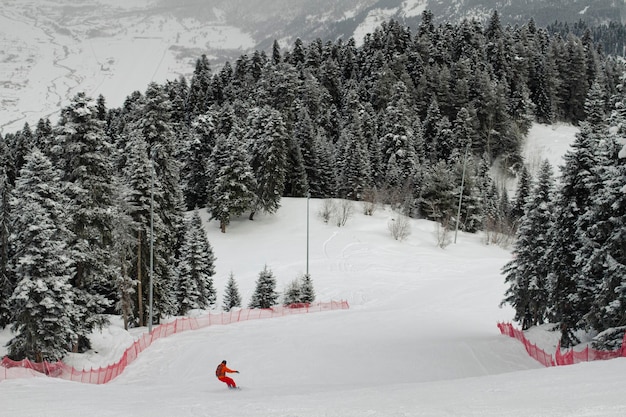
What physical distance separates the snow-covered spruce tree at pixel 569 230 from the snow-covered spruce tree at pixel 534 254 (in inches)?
66.6

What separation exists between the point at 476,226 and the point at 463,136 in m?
18.8

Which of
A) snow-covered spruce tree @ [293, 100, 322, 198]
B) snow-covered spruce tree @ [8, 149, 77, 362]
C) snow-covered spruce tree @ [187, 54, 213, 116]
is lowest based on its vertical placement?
snow-covered spruce tree @ [8, 149, 77, 362]

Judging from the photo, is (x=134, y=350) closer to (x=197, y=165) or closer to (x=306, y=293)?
(x=306, y=293)

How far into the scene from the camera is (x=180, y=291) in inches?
1533

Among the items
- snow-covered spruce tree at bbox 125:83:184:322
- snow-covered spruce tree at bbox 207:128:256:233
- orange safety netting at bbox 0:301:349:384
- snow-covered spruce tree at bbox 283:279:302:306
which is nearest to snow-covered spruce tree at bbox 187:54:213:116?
snow-covered spruce tree at bbox 207:128:256:233

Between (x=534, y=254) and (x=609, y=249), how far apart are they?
6.92 metres

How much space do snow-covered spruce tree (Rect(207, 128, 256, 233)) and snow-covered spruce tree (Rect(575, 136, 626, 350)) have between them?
151ft

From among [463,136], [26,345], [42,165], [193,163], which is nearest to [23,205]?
[42,165]

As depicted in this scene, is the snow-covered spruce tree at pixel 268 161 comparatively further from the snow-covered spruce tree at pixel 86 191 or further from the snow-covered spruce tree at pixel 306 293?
the snow-covered spruce tree at pixel 86 191

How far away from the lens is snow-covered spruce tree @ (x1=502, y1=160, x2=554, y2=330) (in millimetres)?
24125

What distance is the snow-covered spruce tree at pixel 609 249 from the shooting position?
16.6 metres

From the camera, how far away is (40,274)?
21266 mm

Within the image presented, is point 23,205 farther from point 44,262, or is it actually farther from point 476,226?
point 476,226

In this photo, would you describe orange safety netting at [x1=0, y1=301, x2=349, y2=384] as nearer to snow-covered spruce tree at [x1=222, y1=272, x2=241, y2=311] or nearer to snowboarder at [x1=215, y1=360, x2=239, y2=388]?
snow-covered spruce tree at [x1=222, y1=272, x2=241, y2=311]
